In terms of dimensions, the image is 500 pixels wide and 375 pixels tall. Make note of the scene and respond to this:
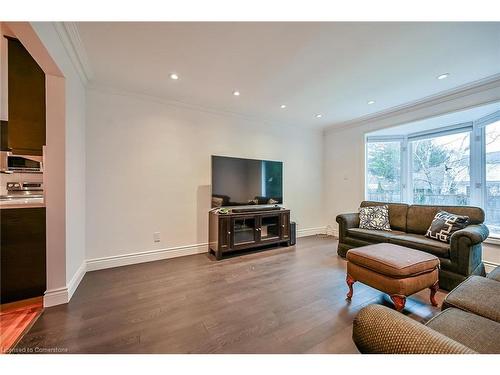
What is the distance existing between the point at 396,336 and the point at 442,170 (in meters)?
3.82

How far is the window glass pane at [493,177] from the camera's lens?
2.75 metres

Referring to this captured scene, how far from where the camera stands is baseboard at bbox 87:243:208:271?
2.65m

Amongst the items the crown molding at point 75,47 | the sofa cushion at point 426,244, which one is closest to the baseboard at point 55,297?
the crown molding at point 75,47

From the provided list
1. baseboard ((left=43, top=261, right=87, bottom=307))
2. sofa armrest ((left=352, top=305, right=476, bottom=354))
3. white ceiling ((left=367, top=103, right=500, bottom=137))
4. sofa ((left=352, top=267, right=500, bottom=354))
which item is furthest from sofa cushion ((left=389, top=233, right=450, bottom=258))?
baseboard ((left=43, top=261, right=87, bottom=307))

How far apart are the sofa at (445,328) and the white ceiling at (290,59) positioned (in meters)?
1.99

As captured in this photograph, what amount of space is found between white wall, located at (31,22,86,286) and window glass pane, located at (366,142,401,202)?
4.63 metres

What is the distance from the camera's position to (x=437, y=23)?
162 cm

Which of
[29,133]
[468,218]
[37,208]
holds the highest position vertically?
[29,133]

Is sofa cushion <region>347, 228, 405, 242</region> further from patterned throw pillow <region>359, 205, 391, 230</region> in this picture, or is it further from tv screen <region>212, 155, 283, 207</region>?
tv screen <region>212, 155, 283, 207</region>

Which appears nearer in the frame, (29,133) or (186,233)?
(29,133)

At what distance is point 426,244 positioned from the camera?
7.67 ft
